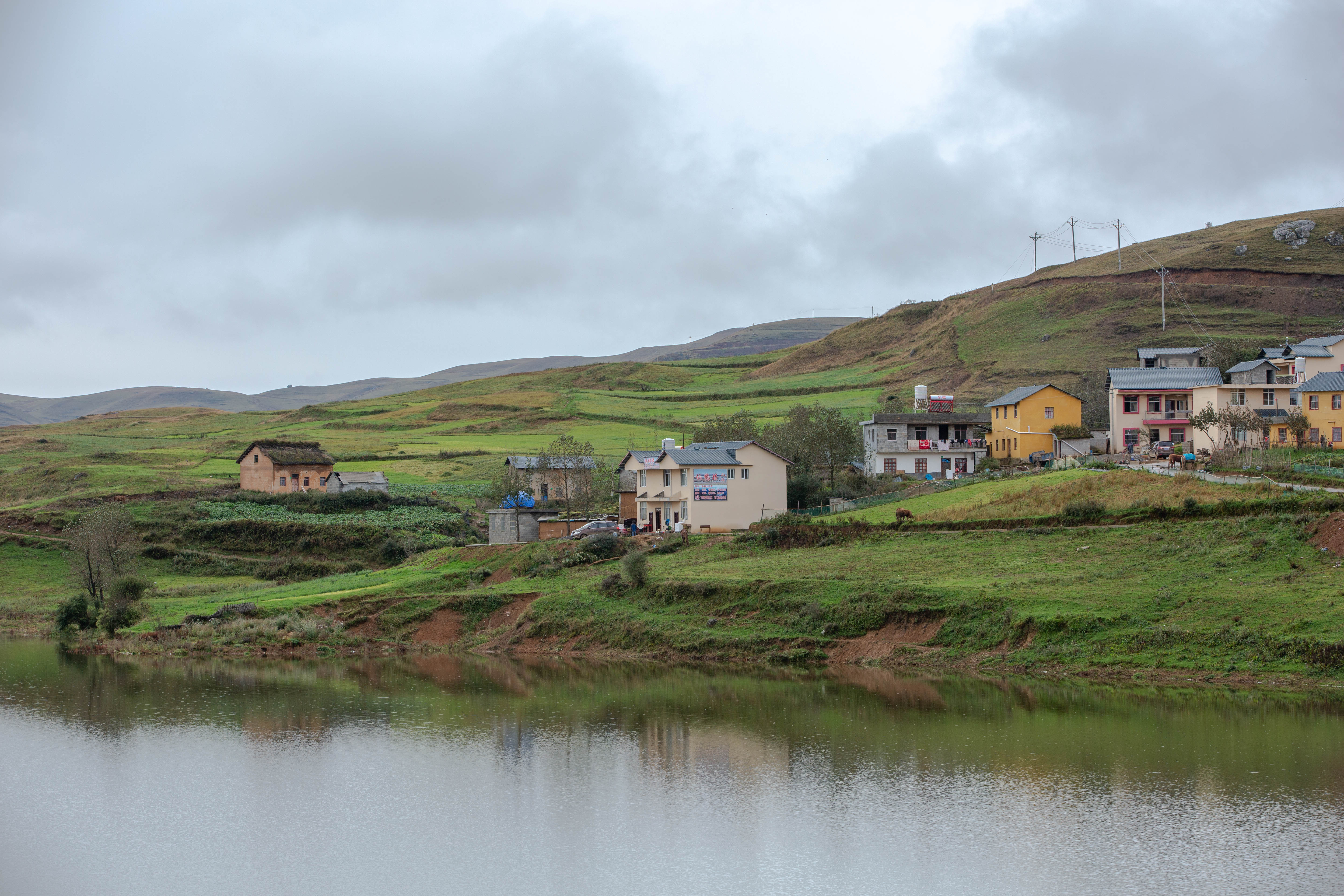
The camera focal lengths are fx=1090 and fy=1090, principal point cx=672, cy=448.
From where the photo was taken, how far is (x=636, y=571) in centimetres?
5309

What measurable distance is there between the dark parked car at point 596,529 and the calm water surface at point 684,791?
2505cm

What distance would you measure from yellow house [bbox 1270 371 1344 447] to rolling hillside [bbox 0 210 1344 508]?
39.6m

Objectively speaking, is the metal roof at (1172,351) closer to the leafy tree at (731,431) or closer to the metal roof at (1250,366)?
the metal roof at (1250,366)

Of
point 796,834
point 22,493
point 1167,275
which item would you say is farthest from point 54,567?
point 1167,275

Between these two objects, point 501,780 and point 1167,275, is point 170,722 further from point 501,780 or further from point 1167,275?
point 1167,275

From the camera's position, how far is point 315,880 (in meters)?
22.9

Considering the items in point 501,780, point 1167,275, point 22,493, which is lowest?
point 501,780

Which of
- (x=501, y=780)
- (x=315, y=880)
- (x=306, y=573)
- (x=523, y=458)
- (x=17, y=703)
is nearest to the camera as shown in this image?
(x=315, y=880)

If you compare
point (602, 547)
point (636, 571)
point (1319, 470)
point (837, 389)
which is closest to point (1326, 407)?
point (1319, 470)

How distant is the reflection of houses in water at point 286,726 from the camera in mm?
35750

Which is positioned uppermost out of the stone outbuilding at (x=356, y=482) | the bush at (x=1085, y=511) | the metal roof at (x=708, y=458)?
the metal roof at (x=708, y=458)

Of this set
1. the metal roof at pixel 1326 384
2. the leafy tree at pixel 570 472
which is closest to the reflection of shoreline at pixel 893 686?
the leafy tree at pixel 570 472

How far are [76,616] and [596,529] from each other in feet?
98.2

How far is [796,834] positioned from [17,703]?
33.5 meters
